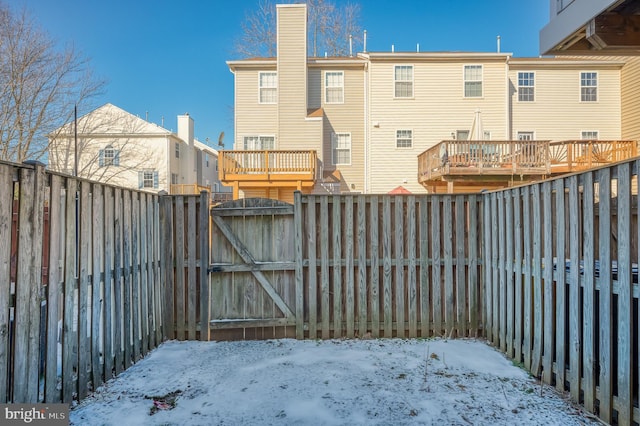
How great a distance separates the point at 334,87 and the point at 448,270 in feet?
41.1

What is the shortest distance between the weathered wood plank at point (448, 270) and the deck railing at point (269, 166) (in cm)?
915

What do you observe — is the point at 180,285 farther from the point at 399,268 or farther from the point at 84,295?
the point at 399,268

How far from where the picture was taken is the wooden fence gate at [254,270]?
4.57 meters

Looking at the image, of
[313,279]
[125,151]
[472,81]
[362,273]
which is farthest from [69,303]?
[125,151]

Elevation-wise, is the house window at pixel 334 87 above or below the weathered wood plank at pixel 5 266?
above

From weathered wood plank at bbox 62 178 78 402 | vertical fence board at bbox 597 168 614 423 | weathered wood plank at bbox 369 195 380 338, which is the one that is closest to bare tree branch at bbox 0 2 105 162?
weathered wood plank at bbox 62 178 78 402

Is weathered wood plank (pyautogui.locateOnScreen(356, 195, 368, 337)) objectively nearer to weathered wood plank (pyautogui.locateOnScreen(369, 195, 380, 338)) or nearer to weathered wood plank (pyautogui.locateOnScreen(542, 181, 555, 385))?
weathered wood plank (pyautogui.locateOnScreen(369, 195, 380, 338))

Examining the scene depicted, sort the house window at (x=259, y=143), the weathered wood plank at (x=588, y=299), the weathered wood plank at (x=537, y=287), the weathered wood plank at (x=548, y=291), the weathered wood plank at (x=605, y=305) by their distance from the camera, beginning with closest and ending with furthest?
the weathered wood plank at (x=605, y=305)
the weathered wood plank at (x=588, y=299)
the weathered wood plank at (x=548, y=291)
the weathered wood plank at (x=537, y=287)
the house window at (x=259, y=143)

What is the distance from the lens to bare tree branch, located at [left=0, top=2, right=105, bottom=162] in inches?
611

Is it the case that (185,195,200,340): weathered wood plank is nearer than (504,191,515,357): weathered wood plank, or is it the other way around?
(504,191,515,357): weathered wood plank

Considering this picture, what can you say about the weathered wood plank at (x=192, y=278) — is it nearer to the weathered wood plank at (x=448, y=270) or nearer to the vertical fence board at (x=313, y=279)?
the vertical fence board at (x=313, y=279)

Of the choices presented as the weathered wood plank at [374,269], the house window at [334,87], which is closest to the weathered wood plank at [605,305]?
the weathered wood plank at [374,269]

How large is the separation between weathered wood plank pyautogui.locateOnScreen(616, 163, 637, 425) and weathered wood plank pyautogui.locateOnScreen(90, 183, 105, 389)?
156 inches

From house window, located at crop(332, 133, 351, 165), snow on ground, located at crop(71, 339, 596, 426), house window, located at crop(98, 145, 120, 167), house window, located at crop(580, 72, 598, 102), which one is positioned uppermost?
house window, located at crop(580, 72, 598, 102)
